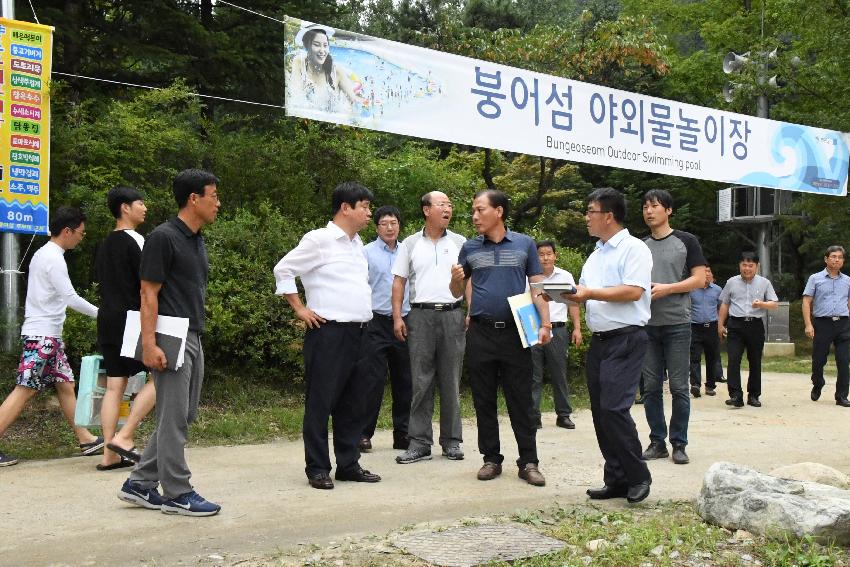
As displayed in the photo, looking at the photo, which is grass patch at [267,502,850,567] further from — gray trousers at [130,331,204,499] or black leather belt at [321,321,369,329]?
black leather belt at [321,321,369,329]

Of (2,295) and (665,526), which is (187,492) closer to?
(665,526)

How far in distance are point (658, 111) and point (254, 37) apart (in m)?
6.96

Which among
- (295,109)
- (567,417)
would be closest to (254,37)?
(295,109)

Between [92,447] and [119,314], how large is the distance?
4.03 ft

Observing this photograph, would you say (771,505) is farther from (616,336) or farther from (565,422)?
(565,422)

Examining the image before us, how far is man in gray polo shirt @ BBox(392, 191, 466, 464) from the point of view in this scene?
Answer: 668cm

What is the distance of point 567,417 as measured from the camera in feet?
27.8

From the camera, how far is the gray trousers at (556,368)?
8.48 m

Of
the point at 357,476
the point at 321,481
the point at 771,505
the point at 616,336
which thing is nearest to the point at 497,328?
the point at 616,336

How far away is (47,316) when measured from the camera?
636 centimetres

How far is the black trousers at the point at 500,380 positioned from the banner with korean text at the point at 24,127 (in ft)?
14.8

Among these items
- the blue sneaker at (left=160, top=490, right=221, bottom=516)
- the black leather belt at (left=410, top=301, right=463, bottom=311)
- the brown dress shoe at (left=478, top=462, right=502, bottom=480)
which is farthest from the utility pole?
the brown dress shoe at (left=478, top=462, right=502, bottom=480)

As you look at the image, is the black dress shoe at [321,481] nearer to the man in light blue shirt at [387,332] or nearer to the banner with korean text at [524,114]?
the man in light blue shirt at [387,332]

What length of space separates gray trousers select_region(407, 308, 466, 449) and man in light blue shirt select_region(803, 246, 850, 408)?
19.1 ft
